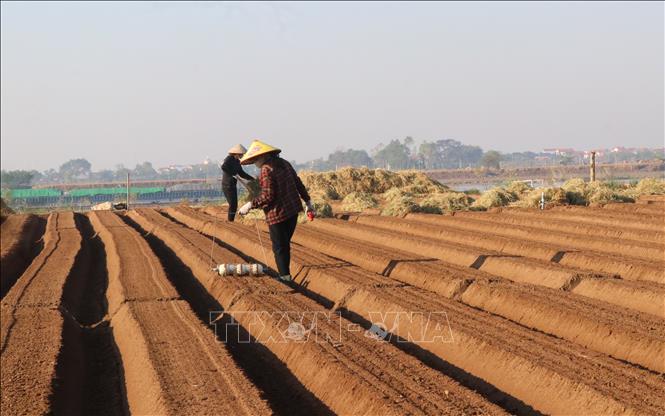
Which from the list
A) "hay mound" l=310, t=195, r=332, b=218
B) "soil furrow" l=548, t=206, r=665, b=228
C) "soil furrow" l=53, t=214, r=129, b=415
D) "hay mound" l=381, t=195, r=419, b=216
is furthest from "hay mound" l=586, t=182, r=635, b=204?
"soil furrow" l=53, t=214, r=129, b=415

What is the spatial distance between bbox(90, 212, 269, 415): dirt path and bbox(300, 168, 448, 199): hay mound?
3249 centimetres

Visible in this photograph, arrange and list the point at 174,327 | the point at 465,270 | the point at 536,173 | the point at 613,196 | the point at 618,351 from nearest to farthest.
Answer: the point at 618,351
the point at 174,327
the point at 465,270
the point at 613,196
the point at 536,173

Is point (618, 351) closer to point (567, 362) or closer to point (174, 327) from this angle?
point (567, 362)

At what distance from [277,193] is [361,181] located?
114ft

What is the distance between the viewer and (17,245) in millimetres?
19344

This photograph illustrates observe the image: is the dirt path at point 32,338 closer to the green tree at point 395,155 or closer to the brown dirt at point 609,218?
the brown dirt at point 609,218

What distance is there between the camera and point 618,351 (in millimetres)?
7094

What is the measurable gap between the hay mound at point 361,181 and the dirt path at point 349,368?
33847mm

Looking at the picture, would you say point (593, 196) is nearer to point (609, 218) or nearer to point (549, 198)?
point (549, 198)

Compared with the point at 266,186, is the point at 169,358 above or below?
below

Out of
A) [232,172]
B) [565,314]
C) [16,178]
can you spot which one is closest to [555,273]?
[565,314]

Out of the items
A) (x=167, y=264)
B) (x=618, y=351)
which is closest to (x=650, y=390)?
(x=618, y=351)

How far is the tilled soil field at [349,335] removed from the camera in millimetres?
5676

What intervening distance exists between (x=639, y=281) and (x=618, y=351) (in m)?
3.37
